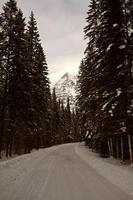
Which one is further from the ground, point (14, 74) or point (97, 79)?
point (14, 74)

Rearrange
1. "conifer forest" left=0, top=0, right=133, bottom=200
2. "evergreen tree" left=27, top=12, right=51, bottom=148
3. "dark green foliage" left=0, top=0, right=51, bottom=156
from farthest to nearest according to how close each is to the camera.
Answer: "evergreen tree" left=27, top=12, right=51, bottom=148, "dark green foliage" left=0, top=0, right=51, bottom=156, "conifer forest" left=0, top=0, right=133, bottom=200

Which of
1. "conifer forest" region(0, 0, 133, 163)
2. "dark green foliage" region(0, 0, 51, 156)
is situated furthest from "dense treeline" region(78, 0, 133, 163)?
"dark green foliage" region(0, 0, 51, 156)

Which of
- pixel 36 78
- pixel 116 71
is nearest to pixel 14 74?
pixel 36 78

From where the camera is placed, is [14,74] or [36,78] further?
[36,78]

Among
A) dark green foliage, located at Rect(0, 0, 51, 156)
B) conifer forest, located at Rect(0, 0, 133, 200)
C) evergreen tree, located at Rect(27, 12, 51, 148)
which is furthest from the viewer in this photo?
evergreen tree, located at Rect(27, 12, 51, 148)

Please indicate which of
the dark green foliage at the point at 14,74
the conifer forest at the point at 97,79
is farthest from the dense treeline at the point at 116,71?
the dark green foliage at the point at 14,74

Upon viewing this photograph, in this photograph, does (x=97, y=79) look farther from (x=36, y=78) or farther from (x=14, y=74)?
(x=36, y=78)

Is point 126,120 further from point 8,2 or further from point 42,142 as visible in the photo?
point 42,142

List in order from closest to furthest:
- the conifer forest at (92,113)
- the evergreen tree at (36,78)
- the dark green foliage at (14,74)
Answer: the conifer forest at (92,113), the dark green foliage at (14,74), the evergreen tree at (36,78)

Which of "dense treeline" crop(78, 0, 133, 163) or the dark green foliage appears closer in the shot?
"dense treeline" crop(78, 0, 133, 163)

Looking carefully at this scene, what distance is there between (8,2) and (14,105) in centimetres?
1030

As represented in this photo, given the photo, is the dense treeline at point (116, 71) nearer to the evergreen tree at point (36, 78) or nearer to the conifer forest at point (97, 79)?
the conifer forest at point (97, 79)

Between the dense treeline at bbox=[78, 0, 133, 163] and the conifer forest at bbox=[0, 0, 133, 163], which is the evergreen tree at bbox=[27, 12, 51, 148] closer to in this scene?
the conifer forest at bbox=[0, 0, 133, 163]

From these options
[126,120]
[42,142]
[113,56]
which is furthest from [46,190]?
[42,142]
